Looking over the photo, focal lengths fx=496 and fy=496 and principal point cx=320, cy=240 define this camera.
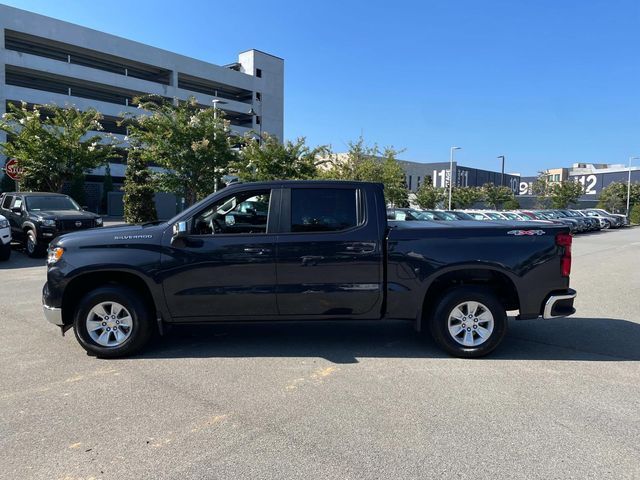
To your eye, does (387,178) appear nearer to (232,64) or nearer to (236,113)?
(236,113)

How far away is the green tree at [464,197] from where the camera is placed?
4991cm

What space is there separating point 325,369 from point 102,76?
170 feet

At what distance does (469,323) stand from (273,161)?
17.1 meters

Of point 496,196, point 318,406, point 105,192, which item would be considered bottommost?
point 318,406

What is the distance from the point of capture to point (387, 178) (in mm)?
30156

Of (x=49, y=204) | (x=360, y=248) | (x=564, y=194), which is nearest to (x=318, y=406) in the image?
(x=360, y=248)

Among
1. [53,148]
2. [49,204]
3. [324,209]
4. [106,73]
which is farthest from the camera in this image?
[106,73]

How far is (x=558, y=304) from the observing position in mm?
5383

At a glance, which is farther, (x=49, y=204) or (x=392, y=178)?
(x=392, y=178)

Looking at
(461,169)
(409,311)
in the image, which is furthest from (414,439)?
(461,169)

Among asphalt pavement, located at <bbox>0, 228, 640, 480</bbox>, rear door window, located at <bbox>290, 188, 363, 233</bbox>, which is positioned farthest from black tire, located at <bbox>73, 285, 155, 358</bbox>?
rear door window, located at <bbox>290, 188, 363, 233</bbox>

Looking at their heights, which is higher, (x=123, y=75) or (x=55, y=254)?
(x=123, y=75)

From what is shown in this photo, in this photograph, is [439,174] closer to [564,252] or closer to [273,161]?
[273,161]

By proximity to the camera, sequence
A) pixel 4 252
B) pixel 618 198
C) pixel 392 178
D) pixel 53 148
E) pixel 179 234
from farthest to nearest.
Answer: pixel 618 198 < pixel 392 178 < pixel 53 148 < pixel 4 252 < pixel 179 234
